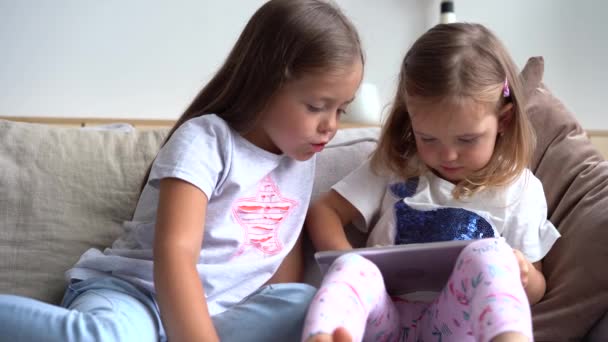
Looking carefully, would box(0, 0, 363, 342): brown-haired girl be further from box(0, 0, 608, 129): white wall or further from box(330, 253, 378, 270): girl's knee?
box(0, 0, 608, 129): white wall

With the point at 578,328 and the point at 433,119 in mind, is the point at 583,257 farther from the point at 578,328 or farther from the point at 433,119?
the point at 433,119

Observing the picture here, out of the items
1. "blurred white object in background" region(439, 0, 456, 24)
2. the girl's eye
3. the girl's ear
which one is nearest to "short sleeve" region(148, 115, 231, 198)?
the girl's eye

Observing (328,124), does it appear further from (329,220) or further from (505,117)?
(505,117)

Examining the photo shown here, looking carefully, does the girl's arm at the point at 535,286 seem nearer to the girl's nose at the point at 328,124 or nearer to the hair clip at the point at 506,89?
the hair clip at the point at 506,89

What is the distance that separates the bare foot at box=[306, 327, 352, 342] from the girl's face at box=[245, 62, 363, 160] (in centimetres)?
42

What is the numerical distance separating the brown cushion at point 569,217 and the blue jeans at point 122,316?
0.41 metres

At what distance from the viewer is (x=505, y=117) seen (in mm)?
1195

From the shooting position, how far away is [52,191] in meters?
1.31

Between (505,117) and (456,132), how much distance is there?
Answer: 0.44 ft

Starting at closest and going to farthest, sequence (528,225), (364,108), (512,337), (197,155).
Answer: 1. (512,337)
2. (197,155)
3. (528,225)
4. (364,108)

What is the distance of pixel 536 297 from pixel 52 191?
3.01 ft

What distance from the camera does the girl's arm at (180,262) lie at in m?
0.95

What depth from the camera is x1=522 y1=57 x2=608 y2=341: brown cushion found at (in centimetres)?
106

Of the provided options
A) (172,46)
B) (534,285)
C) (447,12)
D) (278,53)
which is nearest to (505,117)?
(534,285)
